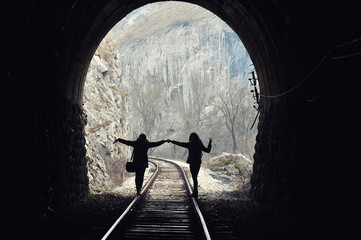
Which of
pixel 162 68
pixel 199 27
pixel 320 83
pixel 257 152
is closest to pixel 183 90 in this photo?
pixel 162 68

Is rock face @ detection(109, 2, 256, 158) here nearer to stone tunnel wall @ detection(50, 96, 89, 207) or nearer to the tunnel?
stone tunnel wall @ detection(50, 96, 89, 207)

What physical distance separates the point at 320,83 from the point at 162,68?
59681 millimetres

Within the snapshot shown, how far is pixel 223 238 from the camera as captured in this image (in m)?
5.30

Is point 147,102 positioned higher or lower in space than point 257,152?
higher

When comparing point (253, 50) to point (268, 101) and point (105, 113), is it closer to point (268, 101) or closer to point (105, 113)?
point (268, 101)

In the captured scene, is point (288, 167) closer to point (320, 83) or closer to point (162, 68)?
point (320, 83)

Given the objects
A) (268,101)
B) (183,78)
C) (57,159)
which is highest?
(183,78)

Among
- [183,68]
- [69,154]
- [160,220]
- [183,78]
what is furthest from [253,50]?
[183,68]

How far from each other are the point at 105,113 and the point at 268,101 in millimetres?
15691

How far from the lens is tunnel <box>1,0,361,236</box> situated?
4969 millimetres

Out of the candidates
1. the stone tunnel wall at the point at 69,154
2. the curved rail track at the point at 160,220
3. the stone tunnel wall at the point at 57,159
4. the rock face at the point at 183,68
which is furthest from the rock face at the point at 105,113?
the rock face at the point at 183,68

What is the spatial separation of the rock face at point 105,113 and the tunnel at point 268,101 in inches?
268

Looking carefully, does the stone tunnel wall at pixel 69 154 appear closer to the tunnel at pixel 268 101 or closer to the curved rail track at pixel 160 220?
the tunnel at pixel 268 101

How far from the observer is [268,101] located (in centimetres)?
934
